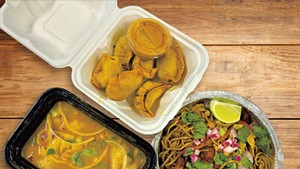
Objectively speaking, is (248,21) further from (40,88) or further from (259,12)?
(40,88)

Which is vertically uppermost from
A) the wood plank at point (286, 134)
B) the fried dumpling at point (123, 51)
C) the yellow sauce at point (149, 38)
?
the yellow sauce at point (149, 38)

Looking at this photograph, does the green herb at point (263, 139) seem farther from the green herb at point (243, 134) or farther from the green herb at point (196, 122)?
the green herb at point (196, 122)

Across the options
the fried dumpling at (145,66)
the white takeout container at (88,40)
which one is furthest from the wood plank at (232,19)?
the fried dumpling at (145,66)

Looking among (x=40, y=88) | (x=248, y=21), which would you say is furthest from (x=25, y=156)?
(x=248, y=21)

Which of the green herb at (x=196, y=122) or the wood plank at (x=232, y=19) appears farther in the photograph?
the wood plank at (x=232, y=19)

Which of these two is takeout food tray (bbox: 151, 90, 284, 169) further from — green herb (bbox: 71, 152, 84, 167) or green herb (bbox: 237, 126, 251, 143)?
green herb (bbox: 71, 152, 84, 167)

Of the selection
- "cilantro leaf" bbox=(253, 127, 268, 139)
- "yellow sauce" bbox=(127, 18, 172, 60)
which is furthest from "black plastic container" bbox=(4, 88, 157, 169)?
"cilantro leaf" bbox=(253, 127, 268, 139)

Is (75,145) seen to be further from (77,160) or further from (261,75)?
(261,75)
